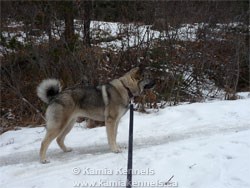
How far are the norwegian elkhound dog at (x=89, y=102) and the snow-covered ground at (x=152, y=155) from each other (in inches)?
15.9

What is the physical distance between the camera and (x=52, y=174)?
167 inches

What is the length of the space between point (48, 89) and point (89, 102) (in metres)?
0.64

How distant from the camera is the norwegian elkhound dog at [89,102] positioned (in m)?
4.94

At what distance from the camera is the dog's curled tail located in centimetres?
502

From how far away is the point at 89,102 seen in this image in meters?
5.16

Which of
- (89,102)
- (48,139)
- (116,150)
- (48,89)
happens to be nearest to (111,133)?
(116,150)

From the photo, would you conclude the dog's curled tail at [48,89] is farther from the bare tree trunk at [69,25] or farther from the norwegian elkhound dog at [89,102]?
the bare tree trunk at [69,25]

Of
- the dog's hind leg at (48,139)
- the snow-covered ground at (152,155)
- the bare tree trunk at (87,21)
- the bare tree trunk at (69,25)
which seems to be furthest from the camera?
the bare tree trunk at (87,21)

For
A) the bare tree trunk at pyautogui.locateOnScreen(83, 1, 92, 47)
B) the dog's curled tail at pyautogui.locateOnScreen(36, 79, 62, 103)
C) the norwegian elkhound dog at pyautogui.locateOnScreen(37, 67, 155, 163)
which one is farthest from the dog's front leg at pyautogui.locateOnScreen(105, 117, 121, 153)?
the bare tree trunk at pyautogui.locateOnScreen(83, 1, 92, 47)

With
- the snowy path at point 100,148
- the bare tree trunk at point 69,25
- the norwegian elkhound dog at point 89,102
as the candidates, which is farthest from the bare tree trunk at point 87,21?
the snowy path at point 100,148

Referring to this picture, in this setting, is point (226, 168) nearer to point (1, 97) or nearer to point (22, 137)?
point (22, 137)

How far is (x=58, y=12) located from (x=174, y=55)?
11.5 feet

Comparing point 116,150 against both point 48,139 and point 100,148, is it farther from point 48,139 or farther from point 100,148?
point 48,139

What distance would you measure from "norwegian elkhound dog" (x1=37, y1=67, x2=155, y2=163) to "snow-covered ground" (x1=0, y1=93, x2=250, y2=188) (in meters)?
0.40
